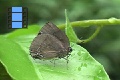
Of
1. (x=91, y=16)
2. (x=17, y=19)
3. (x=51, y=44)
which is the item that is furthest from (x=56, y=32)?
(x=91, y=16)

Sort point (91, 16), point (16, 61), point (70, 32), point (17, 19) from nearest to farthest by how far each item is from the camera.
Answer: point (16, 61), point (70, 32), point (17, 19), point (91, 16)

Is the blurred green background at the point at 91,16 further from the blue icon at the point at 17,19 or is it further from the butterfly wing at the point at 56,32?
the butterfly wing at the point at 56,32

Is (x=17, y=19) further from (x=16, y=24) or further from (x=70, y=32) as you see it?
(x=70, y=32)

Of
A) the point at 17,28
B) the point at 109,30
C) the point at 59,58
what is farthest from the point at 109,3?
the point at 59,58

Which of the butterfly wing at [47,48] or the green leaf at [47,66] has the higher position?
the butterfly wing at [47,48]

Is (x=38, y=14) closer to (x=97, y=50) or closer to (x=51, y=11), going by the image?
(x=51, y=11)

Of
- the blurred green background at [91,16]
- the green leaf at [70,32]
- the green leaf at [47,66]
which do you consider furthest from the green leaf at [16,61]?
the blurred green background at [91,16]

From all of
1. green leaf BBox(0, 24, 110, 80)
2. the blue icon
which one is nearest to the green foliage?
green leaf BBox(0, 24, 110, 80)
